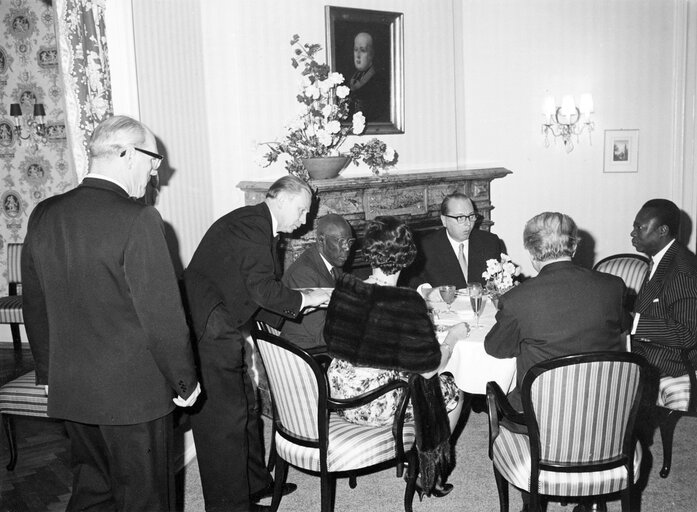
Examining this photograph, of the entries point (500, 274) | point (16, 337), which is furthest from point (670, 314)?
point (16, 337)

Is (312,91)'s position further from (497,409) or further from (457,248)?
(497,409)

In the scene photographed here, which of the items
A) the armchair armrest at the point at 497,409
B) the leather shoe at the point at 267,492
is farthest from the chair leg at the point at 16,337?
the armchair armrest at the point at 497,409

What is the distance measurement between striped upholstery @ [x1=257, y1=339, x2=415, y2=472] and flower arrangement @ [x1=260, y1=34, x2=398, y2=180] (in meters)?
2.44

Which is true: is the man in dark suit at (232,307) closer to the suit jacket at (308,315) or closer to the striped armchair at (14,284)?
the suit jacket at (308,315)

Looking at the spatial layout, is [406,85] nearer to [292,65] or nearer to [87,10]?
[292,65]

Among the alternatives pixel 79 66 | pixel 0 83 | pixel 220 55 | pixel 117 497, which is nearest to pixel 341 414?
pixel 117 497

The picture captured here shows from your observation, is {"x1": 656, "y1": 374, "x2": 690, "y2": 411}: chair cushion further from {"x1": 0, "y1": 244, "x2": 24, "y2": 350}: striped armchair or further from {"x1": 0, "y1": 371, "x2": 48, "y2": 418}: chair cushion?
{"x1": 0, "y1": 244, "x2": 24, "y2": 350}: striped armchair

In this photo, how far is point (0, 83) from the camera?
641 centimetres

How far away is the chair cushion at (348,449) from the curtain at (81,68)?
1.84 metres

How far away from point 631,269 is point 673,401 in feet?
4.00

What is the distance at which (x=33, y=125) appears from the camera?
6.43m

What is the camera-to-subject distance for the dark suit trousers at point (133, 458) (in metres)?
2.29

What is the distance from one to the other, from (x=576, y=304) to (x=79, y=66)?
2752mm

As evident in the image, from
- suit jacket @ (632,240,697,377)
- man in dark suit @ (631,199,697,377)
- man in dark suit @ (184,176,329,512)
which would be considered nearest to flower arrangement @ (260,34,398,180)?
man in dark suit @ (184,176,329,512)
